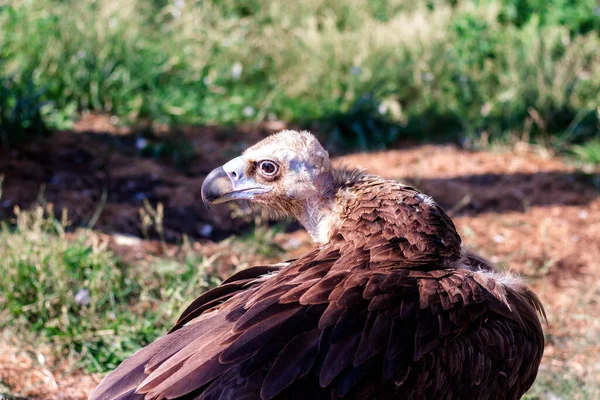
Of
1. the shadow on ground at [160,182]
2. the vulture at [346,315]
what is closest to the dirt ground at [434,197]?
the shadow on ground at [160,182]

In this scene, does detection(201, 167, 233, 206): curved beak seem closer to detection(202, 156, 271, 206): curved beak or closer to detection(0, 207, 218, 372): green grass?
detection(202, 156, 271, 206): curved beak

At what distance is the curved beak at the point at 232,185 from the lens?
12.0 ft

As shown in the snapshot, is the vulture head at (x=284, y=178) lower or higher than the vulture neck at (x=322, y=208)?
higher

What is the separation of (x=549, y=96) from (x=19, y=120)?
4620 mm

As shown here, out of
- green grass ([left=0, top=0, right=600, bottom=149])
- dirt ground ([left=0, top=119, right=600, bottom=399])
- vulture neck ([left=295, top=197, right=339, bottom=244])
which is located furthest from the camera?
green grass ([left=0, top=0, right=600, bottom=149])

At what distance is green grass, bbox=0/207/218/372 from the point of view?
13.8 feet

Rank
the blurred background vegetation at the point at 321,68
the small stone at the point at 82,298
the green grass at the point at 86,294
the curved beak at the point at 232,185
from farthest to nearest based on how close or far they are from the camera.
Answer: the blurred background vegetation at the point at 321,68
the small stone at the point at 82,298
the green grass at the point at 86,294
the curved beak at the point at 232,185

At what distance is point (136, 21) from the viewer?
839 cm

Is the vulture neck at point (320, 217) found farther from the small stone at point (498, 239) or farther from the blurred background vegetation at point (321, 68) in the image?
the blurred background vegetation at point (321, 68)

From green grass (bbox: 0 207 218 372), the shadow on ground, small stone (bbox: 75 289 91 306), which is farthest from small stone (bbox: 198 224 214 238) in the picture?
small stone (bbox: 75 289 91 306)

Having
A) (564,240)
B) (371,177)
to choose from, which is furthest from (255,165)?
(564,240)

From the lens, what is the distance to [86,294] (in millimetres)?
4441

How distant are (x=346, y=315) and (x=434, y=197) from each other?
383 cm

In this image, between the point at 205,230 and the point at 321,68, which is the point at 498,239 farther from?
the point at 321,68
